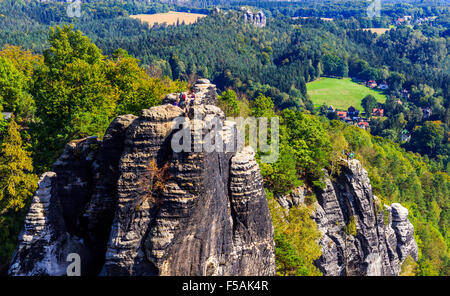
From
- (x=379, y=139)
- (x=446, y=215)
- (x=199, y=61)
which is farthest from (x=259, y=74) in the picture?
(x=446, y=215)

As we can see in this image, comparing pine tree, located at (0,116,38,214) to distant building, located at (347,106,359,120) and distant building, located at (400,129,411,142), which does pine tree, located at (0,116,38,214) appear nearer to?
distant building, located at (400,129,411,142)

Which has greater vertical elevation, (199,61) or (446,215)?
(199,61)

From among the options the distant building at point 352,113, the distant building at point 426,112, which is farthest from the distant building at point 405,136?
the distant building at point 352,113

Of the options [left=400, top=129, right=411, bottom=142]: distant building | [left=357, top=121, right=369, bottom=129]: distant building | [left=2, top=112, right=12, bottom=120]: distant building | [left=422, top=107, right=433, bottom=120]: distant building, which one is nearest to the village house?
[left=357, top=121, right=369, bottom=129]: distant building

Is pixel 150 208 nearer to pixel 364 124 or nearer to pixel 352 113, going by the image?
pixel 364 124

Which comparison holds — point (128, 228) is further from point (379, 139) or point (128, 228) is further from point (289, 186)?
point (379, 139)

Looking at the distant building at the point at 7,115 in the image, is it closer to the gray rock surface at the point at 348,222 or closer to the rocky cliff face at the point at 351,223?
the rocky cliff face at the point at 351,223
